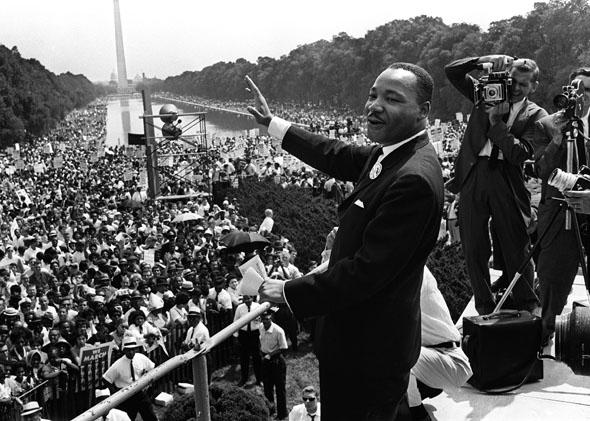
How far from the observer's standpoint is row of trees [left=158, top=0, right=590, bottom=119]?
148 ft

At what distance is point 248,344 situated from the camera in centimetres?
1012

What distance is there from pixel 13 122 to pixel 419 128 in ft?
201

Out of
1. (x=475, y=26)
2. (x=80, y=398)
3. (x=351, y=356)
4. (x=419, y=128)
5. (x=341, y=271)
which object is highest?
(x=475, y=26)

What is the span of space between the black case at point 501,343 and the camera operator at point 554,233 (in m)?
0.70

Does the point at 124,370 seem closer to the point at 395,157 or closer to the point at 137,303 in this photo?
the point at 137,303

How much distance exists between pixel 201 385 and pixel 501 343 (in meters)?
1.44

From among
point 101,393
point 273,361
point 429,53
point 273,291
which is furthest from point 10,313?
point 429,53

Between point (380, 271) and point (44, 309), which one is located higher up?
point (380, 271)

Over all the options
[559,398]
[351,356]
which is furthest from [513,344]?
[351,356]

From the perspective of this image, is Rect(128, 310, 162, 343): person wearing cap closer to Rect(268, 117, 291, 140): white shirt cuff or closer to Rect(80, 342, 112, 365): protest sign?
Rect(80, 342, 112, 365): protest sign

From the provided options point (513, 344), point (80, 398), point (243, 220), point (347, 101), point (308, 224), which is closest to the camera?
point (513, 344)

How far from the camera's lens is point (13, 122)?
59.3 m

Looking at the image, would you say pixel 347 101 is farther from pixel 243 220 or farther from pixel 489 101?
pixel 489 101

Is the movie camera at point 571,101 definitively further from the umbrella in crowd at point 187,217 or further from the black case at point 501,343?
the umbrella in crowd at point 187,217
